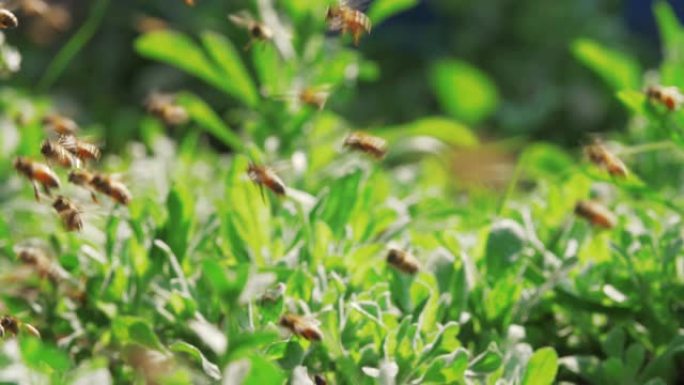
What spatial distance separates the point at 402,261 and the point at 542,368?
9.7 inches

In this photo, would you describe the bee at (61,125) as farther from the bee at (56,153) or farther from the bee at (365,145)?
the bee at (365,145)

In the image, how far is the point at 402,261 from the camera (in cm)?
169

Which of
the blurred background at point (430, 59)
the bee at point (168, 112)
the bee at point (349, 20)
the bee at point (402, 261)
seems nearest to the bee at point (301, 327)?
the bee at point (402, 261)

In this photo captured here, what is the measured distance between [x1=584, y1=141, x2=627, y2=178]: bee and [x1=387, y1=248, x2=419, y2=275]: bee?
40cm

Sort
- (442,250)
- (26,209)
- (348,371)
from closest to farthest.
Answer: (348,371), (442,250), (26,209)

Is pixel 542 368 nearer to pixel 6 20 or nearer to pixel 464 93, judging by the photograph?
pixel 6 20

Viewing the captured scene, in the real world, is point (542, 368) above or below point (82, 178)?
below

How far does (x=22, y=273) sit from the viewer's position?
1.94m

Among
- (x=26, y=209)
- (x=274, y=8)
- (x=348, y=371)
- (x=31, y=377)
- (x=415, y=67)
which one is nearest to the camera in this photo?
(x=31, y=377)

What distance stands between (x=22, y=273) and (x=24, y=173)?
0.78ft

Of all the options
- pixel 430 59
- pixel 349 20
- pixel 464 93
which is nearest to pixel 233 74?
pixel 349 20

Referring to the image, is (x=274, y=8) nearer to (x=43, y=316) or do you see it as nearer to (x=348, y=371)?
(x=43, y=316)

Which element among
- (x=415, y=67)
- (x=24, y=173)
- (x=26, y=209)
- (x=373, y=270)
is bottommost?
(x=415, y=67)

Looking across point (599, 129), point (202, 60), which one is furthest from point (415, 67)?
point (202, 60)
